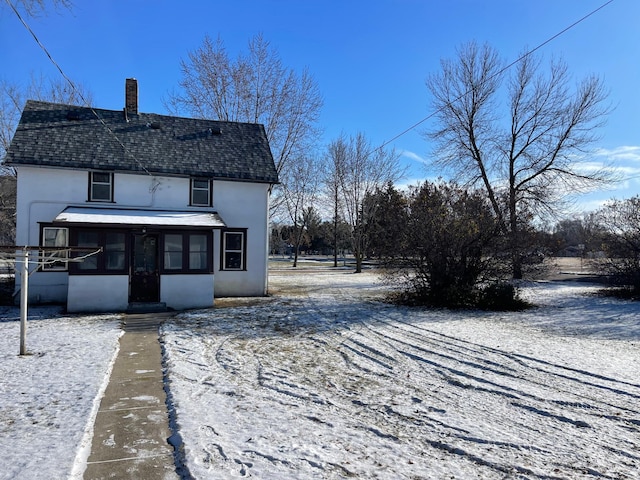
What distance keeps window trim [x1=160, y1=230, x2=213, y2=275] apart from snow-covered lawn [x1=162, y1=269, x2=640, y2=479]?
324cm

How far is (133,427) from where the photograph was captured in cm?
486

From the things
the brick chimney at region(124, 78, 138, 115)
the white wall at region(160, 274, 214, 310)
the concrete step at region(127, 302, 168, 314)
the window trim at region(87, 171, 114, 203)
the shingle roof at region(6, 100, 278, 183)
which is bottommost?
the concrete step at region(127, 302, 168, 314)

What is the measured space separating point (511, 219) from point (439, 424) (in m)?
10.8

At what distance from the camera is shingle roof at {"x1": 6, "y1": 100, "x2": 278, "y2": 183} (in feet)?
49.9

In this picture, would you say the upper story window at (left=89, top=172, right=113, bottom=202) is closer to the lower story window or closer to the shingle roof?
the shingle roof

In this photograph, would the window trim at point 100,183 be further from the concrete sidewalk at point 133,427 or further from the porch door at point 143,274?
Result: the concrete sidewalk at point 133,427

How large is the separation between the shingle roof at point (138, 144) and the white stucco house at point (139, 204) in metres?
0.04

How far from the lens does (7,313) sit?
1307 cm

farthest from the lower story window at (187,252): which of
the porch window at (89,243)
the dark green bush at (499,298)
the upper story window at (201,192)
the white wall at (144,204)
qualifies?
the dark green bush at (499,298)

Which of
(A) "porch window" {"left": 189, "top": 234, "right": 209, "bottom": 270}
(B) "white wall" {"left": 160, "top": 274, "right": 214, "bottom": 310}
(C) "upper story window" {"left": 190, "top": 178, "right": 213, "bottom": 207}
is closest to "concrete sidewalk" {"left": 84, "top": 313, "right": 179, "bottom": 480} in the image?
(B) "white wall" {"left": 160, "top": 274, "right": 214, "bottom": 310}

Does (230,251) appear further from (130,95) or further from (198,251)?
(130,95)

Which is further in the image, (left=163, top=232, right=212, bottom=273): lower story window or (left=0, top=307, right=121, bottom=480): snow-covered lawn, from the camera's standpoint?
(left=163, top=232, right=212, bottom=273): lower story window

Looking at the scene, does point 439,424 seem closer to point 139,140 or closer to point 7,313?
point 7,313

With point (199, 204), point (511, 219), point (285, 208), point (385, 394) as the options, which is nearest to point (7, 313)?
point (199, 204)
